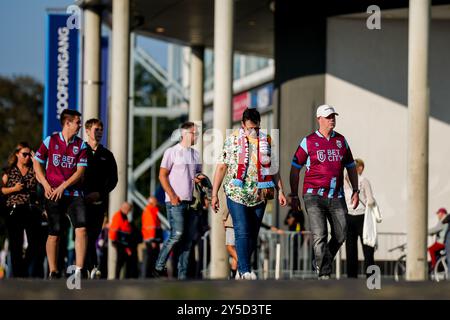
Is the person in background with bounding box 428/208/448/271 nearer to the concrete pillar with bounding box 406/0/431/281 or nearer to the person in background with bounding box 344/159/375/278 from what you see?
the concrete pillar with bounding box 406/0/431/281

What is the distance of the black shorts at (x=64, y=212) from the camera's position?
43.1ft

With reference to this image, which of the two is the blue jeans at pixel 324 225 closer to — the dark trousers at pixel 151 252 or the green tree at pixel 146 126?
the dark trousers at pixel 151 252

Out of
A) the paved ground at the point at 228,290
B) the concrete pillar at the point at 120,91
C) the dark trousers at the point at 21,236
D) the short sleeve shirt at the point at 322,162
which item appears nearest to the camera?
the paved ground at the point at 228,290

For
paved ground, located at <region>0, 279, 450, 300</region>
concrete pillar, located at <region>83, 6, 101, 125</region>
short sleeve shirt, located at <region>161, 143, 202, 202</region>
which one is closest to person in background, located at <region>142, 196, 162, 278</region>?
concrete pillar, located at <region>83, 6, 101, 125</region>

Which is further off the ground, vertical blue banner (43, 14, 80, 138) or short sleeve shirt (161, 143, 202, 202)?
vertical blue banner (43, 14, 80, 138)

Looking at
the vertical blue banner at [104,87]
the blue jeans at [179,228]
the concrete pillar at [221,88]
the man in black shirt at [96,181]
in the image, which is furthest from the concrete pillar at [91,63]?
the man in black shirt at [96,181]

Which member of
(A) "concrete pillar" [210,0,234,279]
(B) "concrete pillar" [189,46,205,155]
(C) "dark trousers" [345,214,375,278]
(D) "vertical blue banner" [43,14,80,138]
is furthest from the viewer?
(B) "concrete pillar" [189,46,205,155]

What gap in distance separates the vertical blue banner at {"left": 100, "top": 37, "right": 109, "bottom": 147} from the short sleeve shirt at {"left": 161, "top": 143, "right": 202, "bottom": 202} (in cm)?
1096

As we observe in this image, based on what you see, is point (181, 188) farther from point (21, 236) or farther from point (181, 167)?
point (21, 236)

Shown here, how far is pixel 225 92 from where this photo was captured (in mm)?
20109

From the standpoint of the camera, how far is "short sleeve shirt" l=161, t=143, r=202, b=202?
14.6 m

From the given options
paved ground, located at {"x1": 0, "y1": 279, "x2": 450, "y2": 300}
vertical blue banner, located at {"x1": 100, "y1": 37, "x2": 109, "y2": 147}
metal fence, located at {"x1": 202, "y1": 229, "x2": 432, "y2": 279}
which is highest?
vertical blue banner, located at {"x1": 100, "y1": 37, "x2": 109, "y2": 147}
